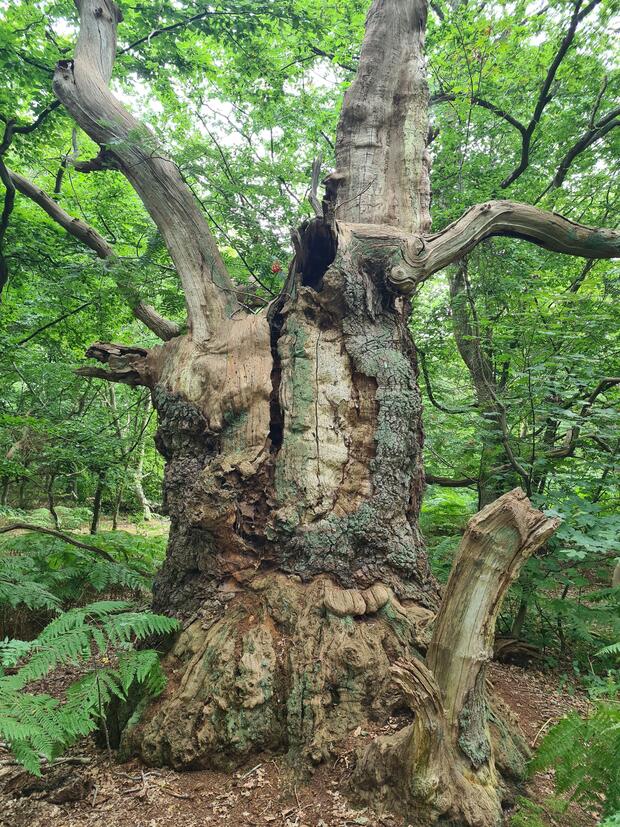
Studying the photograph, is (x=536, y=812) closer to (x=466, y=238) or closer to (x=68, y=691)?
(x=68, y=691)

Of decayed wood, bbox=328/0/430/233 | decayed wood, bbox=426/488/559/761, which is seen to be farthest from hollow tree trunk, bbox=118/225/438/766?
decayed wood, bbox=328/0/430/233

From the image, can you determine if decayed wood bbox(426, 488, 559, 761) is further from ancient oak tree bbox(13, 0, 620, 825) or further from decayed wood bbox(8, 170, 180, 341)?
decayed wood bbox(8, 170, 180, 341)

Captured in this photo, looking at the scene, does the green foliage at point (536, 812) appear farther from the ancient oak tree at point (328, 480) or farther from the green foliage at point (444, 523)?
the green foliage at point (444, 523)

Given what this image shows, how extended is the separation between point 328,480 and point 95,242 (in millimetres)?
3475

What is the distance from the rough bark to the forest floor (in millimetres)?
127

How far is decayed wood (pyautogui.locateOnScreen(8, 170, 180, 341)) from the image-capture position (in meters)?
4.11

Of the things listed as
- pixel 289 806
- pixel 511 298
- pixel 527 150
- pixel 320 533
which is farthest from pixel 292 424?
pixel 527 150

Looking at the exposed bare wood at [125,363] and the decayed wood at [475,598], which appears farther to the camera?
the exposed bare wood at [125,363]

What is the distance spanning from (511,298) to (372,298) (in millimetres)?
1813

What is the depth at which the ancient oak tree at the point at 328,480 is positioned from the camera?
1.87 metres

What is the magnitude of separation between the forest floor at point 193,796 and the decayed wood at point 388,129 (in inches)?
135

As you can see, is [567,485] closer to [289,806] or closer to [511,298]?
[511,298]

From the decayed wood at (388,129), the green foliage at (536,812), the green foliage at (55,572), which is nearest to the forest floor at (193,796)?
the green foliage at (536,812)

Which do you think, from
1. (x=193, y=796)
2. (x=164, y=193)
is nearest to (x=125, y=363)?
(x=164, y=193)
